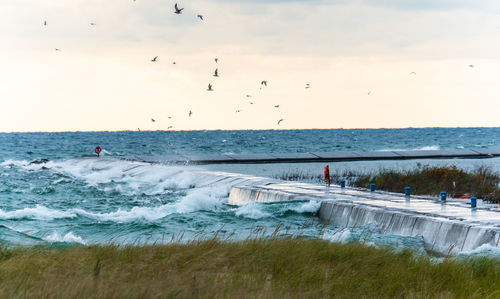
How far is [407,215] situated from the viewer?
1692 centimetres

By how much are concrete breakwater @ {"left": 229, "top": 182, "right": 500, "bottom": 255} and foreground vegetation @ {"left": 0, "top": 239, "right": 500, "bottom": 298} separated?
191 centimetres

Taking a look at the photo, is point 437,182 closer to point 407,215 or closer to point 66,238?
point 407,215

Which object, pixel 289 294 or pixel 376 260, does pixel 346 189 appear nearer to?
pixel 376 260

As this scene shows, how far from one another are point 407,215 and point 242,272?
8556mm

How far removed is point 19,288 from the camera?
8.10 metres

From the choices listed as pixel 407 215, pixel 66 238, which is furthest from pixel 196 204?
pixel 407 215

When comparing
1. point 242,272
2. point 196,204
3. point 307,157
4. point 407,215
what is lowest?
point 307,157

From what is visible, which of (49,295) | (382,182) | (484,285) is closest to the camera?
(49,295)

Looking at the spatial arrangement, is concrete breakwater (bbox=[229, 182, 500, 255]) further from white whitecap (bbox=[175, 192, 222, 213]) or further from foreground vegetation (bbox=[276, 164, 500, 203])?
foreground vegetation (bbox=[276, 164, 500, 203])

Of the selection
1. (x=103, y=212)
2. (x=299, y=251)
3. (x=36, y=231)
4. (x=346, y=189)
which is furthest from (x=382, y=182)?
(x=299, y=251)

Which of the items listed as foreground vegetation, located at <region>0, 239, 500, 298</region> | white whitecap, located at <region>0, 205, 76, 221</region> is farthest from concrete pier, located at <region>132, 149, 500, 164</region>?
foreground vegetation, located at <region>0, 239, 500, 298</region>

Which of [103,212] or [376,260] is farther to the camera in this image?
[103,212]

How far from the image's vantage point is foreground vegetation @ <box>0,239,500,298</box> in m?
7.91

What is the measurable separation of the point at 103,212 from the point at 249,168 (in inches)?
863
